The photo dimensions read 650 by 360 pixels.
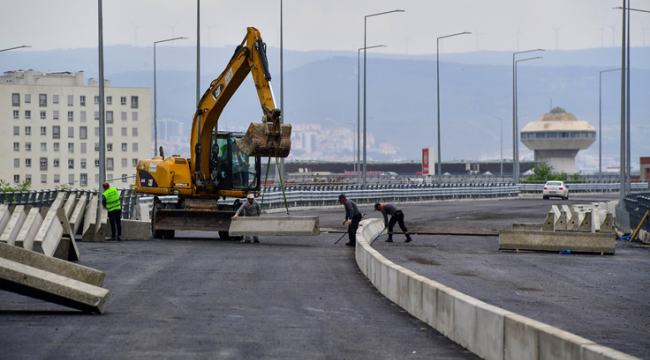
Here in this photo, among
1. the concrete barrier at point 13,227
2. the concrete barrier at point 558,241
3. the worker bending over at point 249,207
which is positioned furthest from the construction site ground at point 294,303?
the concrete barrier at point 13,227

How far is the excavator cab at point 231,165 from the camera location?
24000 millimetres

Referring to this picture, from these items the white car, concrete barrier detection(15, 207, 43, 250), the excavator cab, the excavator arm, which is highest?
the excavator arm

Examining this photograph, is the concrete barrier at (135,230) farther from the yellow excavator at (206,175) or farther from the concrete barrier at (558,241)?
the concrete barrier at (558,241)

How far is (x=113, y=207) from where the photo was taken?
23797 mm

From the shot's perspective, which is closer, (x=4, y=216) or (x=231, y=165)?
(x=4, y=216)

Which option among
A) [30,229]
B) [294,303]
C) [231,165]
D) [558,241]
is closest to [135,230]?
[231,165]

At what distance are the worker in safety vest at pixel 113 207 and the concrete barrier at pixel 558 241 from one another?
400 inches

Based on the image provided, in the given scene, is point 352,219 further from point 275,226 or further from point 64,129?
point 64,129

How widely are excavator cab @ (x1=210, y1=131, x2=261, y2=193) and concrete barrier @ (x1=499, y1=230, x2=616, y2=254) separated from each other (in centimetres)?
699

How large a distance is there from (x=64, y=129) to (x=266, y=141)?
364 feet

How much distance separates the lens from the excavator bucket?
66.2ft

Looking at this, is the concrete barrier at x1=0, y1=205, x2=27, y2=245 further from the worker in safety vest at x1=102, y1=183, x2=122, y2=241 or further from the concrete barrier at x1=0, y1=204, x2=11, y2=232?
the worker in safety vest at x1=102, y1=183, x2=122, y2=241

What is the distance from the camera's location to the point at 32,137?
404 feet

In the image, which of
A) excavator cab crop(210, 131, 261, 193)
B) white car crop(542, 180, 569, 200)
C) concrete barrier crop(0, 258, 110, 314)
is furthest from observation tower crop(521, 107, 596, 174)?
concrete barrier crop(0, 258, 110, 314)
